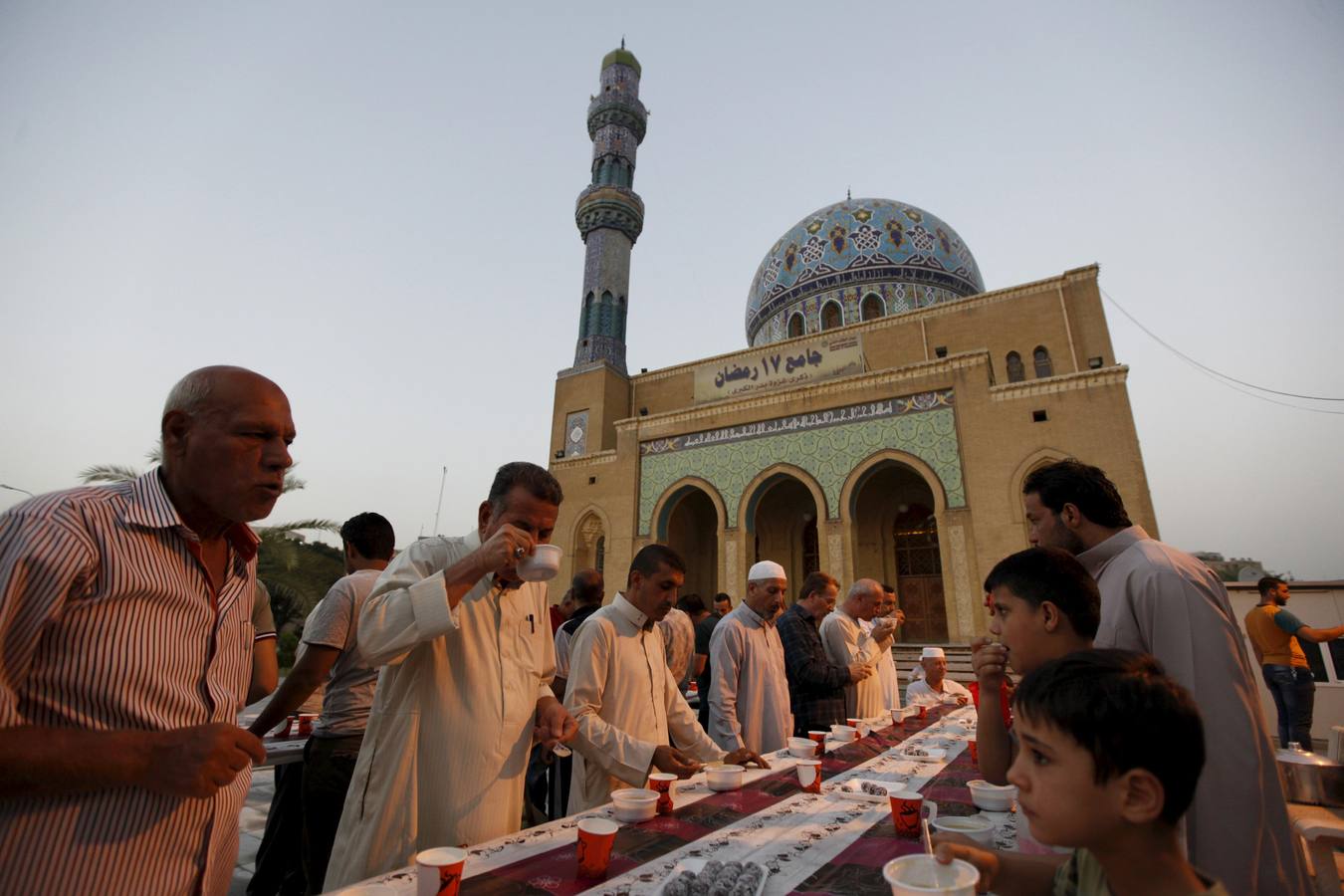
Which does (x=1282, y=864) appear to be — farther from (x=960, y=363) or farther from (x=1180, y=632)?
(x=960, y=363)

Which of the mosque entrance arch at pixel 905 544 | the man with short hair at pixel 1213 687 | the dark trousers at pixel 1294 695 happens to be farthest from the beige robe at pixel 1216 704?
the mosque entrance arch at pixel 905 544

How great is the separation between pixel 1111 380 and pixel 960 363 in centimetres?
234

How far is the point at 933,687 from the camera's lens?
4.73 meters

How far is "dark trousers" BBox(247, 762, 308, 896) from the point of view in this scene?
2.76 m

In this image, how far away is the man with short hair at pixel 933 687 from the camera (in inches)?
177

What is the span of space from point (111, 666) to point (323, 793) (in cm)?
175

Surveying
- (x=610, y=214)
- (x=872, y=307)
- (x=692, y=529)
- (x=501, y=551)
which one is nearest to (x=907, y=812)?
(x=501, y=551)

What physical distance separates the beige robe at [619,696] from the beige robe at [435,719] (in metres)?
0.41

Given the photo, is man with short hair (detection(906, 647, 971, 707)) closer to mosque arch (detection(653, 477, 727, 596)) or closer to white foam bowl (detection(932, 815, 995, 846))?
white foam bowl (detection(932, 815, 995, 846))

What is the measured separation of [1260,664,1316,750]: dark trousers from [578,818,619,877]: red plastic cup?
657 cm

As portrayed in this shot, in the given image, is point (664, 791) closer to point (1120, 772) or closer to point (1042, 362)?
point (1120, 772)

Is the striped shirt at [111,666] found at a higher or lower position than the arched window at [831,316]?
lower

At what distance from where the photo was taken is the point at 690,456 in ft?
45.7

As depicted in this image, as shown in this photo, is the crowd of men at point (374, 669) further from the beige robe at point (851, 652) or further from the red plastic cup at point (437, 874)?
the beige robe at point (851, 652)
